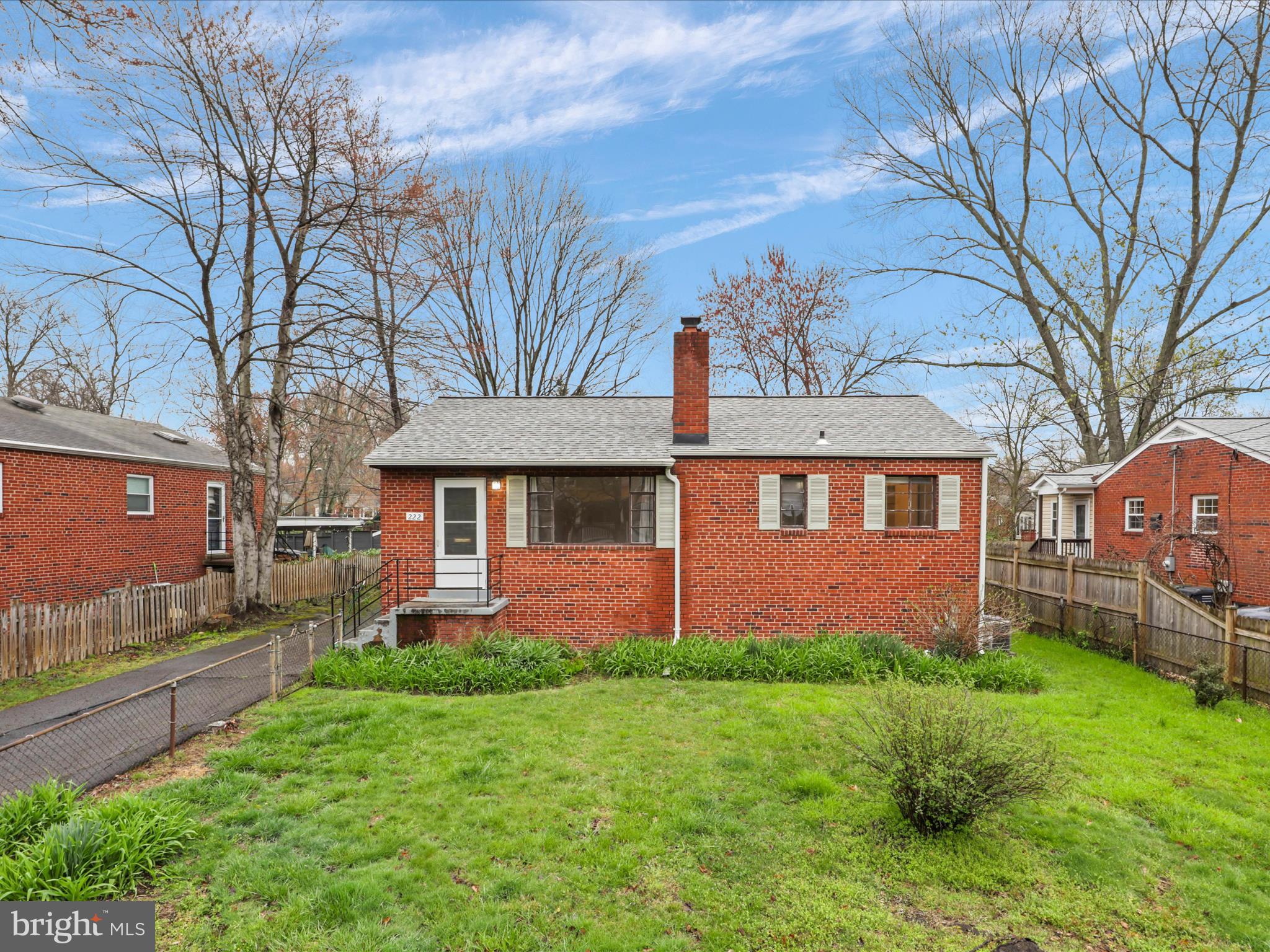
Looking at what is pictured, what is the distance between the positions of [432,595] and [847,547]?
7.75 m

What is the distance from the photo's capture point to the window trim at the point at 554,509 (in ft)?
36.8

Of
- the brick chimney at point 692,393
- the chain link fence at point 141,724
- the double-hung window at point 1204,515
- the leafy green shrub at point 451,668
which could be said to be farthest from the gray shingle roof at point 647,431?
the double-hung window at point 1204,515

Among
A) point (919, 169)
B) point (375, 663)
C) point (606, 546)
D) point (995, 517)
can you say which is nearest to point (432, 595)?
point (375, 663)

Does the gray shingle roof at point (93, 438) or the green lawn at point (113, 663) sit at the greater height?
the gray shingle roof at point (93, 438)

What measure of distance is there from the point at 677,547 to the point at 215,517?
1575cm

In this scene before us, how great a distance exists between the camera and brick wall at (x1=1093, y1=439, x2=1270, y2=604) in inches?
547

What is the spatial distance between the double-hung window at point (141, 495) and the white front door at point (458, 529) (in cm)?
978

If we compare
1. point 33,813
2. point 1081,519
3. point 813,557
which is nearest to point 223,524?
point 33,813

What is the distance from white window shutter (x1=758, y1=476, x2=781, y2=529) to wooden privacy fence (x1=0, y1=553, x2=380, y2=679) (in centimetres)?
1201

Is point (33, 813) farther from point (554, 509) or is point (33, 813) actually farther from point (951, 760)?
point (554, 509)

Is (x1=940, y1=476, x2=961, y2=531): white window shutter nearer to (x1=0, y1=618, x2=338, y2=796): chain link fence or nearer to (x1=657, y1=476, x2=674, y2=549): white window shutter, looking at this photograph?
(x1=657, y1=476, x2=674, y2=549): white window shutter

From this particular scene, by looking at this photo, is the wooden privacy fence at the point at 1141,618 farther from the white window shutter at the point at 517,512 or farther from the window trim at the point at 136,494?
the window trim at the point at 136,494

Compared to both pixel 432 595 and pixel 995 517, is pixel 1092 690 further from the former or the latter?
pixel 995 517

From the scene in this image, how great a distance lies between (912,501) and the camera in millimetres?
11086
